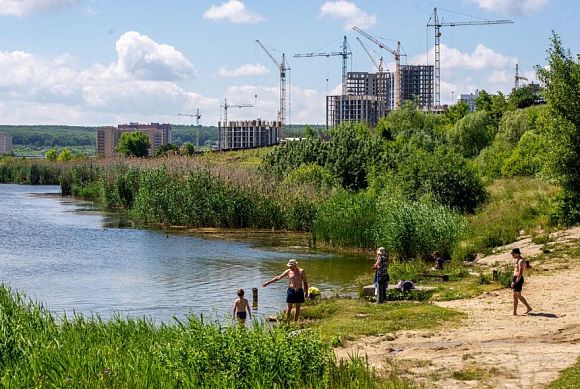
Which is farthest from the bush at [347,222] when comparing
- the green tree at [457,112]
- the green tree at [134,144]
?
the green tree at [134,144]

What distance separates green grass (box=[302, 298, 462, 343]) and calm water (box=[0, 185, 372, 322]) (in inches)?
105

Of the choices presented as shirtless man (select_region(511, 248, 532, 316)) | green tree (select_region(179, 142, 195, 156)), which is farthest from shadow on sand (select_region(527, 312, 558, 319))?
green tree (select_region(179, 142, 195, 156))

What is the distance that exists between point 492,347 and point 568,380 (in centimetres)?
347

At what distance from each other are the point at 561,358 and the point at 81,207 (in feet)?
204

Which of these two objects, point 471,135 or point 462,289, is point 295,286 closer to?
point 462,289

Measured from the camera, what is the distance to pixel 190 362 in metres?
16.7

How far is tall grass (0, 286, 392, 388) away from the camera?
53.1 feet

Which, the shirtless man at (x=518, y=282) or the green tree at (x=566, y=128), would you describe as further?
the green tree at (x=566, y=128)

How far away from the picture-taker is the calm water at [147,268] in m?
31.2

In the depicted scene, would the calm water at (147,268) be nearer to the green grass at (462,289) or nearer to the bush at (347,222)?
the bush at (347,222)

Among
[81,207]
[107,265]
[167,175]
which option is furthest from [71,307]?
[81,207]

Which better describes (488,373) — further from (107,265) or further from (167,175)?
(167,175)

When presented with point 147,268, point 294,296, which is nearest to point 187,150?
point 147,268

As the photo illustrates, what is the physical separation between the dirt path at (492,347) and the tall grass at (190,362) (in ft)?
6.08
